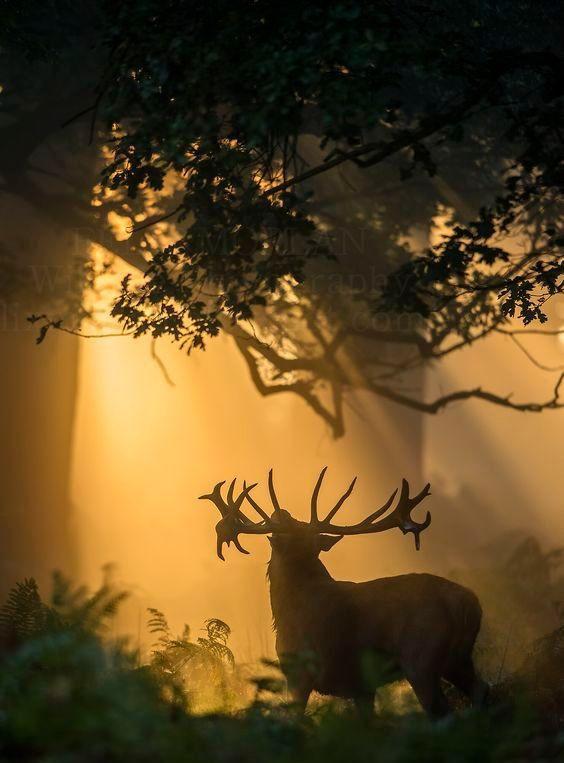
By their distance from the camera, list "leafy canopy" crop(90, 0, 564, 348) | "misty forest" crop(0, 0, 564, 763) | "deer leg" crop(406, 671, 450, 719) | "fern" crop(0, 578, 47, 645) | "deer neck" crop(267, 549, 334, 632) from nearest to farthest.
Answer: "fern" crop(0, 578, 47, 645)
"leafy canopy" crop(90, 0, 564, 348)
"deer leg" crop(406, 671, 450, 719)
"misty forest" crop(0, 0, 564, 763)
"deer neck" crop(267, 549, 334, 632)

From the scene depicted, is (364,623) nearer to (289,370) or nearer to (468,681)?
(468,681)

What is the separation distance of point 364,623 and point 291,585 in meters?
0.69

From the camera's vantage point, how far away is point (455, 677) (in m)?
6.90

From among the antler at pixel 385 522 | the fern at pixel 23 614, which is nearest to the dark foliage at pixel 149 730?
the fern at pixel 23 614

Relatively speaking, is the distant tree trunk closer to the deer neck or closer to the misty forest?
the misty forest

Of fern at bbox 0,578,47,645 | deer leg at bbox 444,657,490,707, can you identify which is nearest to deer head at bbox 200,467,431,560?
deer leg at bbox 444,657,490,707

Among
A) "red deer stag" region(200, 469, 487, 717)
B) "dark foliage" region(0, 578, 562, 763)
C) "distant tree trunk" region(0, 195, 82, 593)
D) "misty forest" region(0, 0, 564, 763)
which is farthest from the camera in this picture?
"distant tree trunk" region(0, 195, 82, 593)

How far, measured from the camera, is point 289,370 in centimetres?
1559

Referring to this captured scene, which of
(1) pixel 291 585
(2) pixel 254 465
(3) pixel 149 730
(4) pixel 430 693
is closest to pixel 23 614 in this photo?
(1) pixel 291 585

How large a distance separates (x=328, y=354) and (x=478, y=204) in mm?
3759

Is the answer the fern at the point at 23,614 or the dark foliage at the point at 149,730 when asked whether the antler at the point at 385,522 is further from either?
the dark foliage at the point at 149,730

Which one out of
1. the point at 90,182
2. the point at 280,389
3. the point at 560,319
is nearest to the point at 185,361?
the point at 280,389

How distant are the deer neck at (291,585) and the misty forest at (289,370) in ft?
0.08

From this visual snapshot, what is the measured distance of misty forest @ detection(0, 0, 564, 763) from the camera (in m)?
7.02
